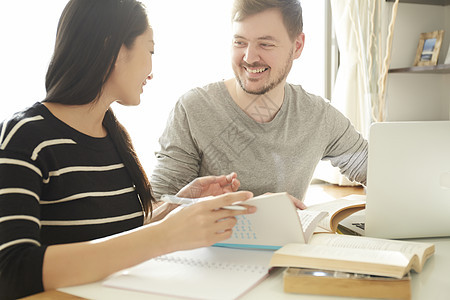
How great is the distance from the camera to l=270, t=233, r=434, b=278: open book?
0.80m

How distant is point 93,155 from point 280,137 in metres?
0.72

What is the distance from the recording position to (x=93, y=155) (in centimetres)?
114

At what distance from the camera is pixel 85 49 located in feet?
3.49

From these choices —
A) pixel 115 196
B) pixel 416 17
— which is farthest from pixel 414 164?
pixel 416 17

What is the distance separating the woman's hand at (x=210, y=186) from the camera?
1.23 meters

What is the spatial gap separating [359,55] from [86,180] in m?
2.70

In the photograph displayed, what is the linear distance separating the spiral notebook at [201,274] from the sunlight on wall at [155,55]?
2034 mm

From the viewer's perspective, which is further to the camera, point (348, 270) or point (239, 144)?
point (239, 144)

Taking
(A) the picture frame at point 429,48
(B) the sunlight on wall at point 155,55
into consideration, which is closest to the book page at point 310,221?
(B) the sunlight on wall at point 155,55

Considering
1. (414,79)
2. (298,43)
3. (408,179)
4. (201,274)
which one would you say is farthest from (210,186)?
(414,79)

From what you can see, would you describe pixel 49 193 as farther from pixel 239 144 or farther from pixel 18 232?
pixel 239 144

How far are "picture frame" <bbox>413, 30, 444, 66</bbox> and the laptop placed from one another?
234 cm

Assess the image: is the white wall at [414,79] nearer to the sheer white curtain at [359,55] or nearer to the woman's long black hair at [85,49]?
the sheer white curtain at [359,55]

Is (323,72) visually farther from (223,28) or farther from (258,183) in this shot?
(258,183)
